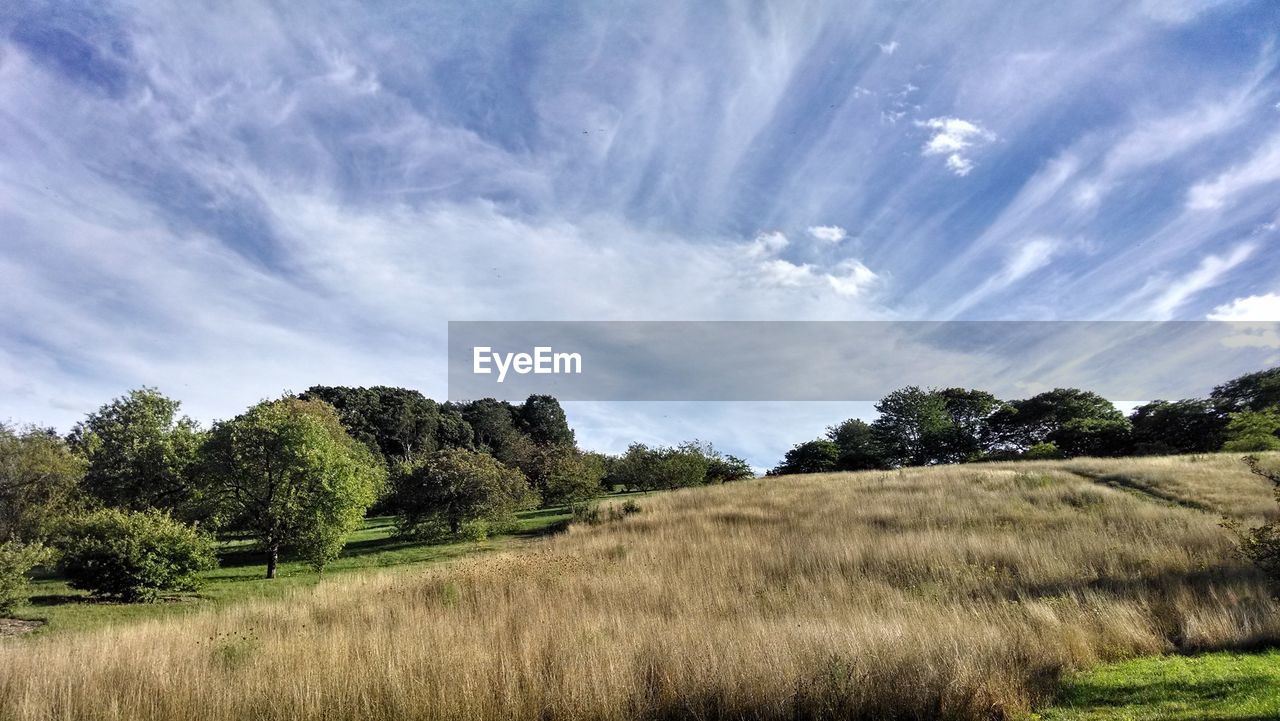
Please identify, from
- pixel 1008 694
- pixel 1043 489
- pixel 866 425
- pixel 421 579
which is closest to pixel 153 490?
pixel 421 579

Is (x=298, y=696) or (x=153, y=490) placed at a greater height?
(x=153, y=490)

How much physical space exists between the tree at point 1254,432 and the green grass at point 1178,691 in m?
33.5

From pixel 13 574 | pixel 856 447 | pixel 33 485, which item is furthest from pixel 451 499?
pixel 856 447

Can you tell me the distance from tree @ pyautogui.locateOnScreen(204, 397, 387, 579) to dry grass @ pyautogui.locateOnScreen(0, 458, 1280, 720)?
8.66 metres

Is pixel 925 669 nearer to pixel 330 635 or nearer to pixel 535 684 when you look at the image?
pixel 535 684

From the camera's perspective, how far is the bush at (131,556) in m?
15.7

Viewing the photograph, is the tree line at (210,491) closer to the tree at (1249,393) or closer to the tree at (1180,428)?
the tree at (1180,428)

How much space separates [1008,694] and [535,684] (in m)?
4.28

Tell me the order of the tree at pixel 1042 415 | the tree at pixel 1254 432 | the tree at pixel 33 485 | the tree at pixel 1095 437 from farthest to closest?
the tree at pixel 1042 415
the tree at pixel 1095 437
the tree at pixel 1254 432
the tree at pixel 33 485

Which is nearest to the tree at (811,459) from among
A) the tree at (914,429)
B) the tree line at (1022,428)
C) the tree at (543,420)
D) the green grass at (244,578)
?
the tree line at (1022,428)

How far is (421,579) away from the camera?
1228 centimetres

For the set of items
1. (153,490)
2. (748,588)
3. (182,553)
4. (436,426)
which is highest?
(436,426)

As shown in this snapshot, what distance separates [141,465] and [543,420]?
69.6m

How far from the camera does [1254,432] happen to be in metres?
32.9
